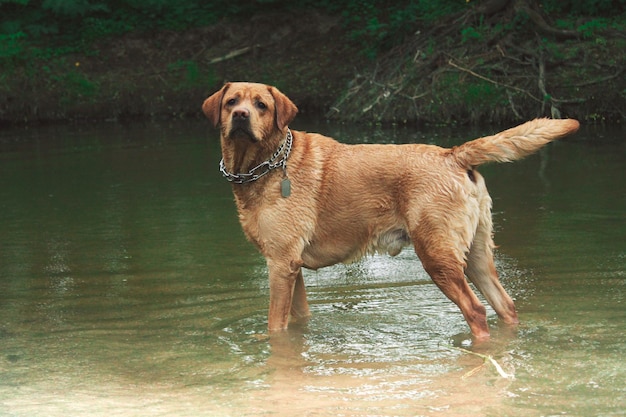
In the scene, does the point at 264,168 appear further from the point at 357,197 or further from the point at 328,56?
the point at 328,56

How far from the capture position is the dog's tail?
6609mm

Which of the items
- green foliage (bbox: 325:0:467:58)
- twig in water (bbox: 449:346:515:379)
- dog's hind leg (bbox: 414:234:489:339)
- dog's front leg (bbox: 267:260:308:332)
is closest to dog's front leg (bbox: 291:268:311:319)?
dog's front leg (bbox: 267:260:308:332)

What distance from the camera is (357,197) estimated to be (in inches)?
272

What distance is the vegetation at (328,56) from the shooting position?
1975 cm

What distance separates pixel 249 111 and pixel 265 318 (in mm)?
1705

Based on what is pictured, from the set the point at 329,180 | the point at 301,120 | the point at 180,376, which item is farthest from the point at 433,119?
the point at 180,376

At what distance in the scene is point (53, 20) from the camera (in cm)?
2705

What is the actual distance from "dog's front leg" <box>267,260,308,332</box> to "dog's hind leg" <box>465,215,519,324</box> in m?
1.25

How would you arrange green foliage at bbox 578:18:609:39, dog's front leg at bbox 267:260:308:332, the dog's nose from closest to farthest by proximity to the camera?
1. the dog's nose
2. dog's front leg at bbox 267:260:308:332
3. green foliage at bbox 578:18:609:39

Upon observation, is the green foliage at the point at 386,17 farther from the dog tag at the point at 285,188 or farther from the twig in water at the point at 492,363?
the twig in water at the point at 492,363

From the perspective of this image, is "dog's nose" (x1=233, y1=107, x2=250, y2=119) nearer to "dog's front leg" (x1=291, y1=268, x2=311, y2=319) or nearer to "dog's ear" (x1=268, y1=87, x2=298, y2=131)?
"dog's ear" (x1=268, y1=87, x2=298, y2=131)

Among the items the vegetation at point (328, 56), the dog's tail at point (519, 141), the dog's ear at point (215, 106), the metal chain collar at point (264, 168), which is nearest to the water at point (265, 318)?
the metal chain collar at point (264, 168)

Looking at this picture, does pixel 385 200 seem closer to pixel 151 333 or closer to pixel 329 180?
pixel 329 180

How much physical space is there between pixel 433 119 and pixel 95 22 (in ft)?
37.4
